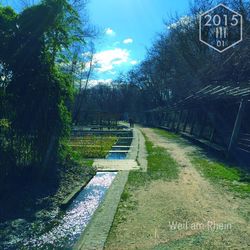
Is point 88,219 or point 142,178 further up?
point 142,178

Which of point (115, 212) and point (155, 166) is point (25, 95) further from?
point (155, 166)

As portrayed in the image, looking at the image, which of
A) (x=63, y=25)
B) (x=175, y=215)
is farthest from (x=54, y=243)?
(x=63, y=25)

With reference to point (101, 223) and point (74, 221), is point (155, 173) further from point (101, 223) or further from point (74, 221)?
point (101, 223)

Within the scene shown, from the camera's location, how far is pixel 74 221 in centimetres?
647

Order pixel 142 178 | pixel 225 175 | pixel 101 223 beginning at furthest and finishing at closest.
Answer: pixel 225 175 → pixel 142 178 → pixel 101 223

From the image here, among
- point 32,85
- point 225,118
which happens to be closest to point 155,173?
point 32,85

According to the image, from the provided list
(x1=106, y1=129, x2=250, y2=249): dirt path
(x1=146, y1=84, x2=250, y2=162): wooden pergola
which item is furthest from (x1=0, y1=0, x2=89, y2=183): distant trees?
(x1=146, y1=84, x2=250, y2=162): wooden pergola

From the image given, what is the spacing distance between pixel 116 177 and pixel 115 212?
363cm

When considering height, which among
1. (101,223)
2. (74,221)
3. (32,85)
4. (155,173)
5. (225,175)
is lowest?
(74,221)

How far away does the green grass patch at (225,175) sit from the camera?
8895 millimetres

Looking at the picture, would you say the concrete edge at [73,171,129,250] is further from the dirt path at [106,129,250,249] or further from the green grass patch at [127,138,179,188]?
the green grass patch at [127,138,179,188]

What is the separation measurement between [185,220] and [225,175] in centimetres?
478

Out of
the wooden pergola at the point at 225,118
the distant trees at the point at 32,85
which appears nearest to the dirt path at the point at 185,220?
the distant trees at the point at 32,85

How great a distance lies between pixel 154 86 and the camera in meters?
67.6
